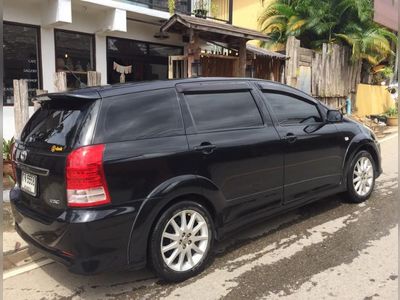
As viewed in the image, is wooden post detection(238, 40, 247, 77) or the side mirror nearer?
the side mirror

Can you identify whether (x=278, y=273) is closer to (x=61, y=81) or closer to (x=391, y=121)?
(x=61, y=81)

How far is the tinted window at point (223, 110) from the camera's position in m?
3.93

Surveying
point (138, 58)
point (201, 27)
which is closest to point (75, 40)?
point (138, 58)

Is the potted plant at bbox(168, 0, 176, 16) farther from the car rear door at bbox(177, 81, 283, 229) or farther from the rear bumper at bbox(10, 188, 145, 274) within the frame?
the rear bumper at bbox(10, 188, 145, 274)

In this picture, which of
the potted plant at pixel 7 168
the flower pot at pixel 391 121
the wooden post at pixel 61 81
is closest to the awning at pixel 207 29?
the wooden post at pixel 61 81

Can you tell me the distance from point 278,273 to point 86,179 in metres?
1.88

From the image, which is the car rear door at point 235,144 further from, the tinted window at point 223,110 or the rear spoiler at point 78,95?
the rear spoiler at point 78,95

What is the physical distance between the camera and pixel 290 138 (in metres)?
4.55

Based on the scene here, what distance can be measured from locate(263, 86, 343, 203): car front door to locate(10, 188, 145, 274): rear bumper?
Answer: 1.97 meters

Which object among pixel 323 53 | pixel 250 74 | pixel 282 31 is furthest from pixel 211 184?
pixel 282 31

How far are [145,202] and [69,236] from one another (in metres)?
0.61

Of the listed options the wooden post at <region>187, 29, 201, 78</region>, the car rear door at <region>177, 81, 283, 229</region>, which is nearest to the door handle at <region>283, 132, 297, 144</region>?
the car rear door at <region>177, 81, 283, 229</region>

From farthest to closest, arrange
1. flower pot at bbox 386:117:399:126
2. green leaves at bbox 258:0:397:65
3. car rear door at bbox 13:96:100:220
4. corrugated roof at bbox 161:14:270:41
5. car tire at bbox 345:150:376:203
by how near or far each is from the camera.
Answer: flower pot at bbox 386:117:399:126 → green leaves at bbox 258:0:397:65 → corrugated roof at bbox 161:14:270:41 → car tire at bbox 345:150:376:203 → car rear door at bbox 13:96:100:220

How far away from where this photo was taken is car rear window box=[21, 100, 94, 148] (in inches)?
132
